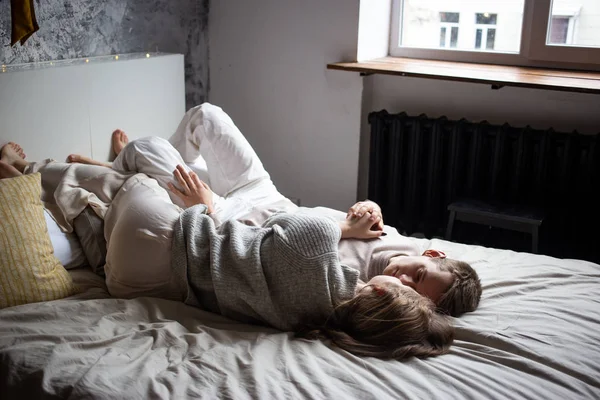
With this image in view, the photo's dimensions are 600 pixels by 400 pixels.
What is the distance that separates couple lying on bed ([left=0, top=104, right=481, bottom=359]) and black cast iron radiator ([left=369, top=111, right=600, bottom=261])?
0.85 meters

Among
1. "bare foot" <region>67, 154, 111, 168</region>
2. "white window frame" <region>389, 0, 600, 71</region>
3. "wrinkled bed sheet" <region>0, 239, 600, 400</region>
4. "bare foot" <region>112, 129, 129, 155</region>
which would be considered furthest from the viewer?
"white window frame" <region>389, 0, 600, 71</region>

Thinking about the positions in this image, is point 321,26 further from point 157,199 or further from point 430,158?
point 157,199

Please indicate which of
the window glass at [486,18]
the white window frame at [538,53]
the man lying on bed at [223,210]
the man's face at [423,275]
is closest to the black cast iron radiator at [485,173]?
the white window frame at [538,53]

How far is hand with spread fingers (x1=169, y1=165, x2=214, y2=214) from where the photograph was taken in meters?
2.08

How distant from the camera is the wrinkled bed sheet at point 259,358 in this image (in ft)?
4.36

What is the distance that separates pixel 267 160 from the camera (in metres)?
3.33

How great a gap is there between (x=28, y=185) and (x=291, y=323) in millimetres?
857

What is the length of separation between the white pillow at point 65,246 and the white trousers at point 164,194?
122 mm

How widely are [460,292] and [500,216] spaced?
37.7 inches

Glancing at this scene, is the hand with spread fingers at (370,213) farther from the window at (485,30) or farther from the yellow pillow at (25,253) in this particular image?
the window at (485,30)

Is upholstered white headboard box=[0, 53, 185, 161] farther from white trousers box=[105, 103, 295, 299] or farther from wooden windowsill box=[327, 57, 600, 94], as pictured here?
wooden windowsill box=[327, 57, 600, 94]

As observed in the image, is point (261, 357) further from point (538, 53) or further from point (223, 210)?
point (538, 53)

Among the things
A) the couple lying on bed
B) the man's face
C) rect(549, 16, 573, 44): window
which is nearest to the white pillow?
the couple lying on bed

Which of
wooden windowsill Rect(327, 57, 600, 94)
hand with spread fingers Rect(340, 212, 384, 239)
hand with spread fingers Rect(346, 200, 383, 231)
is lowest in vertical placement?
hand with spread fingers Rect(340, 212, 384, 239)
